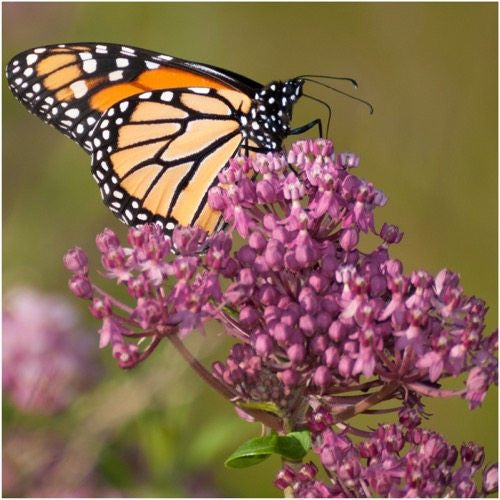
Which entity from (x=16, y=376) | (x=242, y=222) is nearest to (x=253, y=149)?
(x=242, y=222)

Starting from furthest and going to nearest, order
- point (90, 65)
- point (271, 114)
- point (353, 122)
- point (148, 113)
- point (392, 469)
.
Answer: point (353, 122), point (148, 113), point (90, 65), point (271, 114), point (392, 469)

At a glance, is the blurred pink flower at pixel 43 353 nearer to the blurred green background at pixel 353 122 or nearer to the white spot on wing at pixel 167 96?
the blurred green background at pixel 353 122

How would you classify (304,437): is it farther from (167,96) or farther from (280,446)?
(167,96)

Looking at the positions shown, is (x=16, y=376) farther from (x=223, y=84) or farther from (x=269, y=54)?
(x=269, y=54)

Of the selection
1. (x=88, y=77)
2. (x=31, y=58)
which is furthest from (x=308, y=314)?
(x=31, y=58)

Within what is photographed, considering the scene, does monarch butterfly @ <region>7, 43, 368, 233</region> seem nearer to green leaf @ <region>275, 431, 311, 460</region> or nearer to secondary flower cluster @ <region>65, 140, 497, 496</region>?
secondary flower cluster @ <region>65, 140, 497, 496</region>
